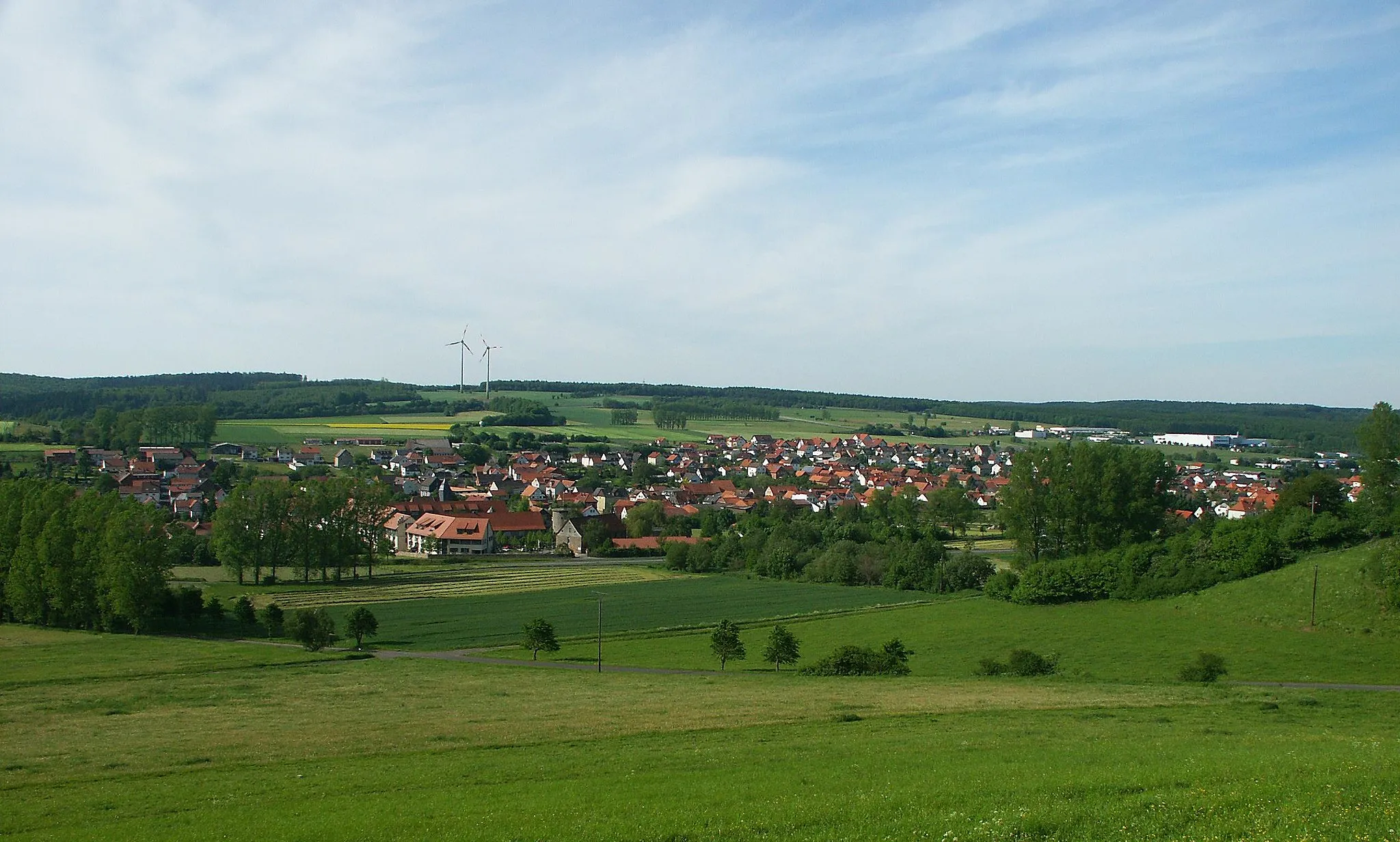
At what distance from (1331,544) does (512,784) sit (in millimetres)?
50930

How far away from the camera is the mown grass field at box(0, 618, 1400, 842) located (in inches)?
460

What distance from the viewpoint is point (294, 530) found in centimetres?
6900

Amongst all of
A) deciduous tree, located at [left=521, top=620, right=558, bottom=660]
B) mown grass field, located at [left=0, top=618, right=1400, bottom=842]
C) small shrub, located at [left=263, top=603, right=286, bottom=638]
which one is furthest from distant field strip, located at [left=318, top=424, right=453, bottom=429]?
mown grass field, located at [left=0, top=618, right=1400, bottom=842]

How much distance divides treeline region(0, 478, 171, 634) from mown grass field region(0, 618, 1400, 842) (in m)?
15.6

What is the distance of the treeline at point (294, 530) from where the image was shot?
6706 cm

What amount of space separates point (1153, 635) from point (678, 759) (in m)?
32.5

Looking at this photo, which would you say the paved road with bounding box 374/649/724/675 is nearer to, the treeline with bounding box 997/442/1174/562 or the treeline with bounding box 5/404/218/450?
the treeline with bounding box 997/442/1174/562

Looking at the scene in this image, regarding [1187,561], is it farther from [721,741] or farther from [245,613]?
[245,613]

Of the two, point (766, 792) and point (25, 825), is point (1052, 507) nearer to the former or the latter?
point (766, 792)

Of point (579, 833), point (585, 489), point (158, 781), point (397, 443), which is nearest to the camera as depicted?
point (579, 833)

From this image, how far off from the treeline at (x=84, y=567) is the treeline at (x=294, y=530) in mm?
15184

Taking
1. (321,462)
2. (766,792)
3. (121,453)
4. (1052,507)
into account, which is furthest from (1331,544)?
(121,453)

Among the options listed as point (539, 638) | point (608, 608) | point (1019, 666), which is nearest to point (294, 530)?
point (608, 608)

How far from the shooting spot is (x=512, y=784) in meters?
16.0
